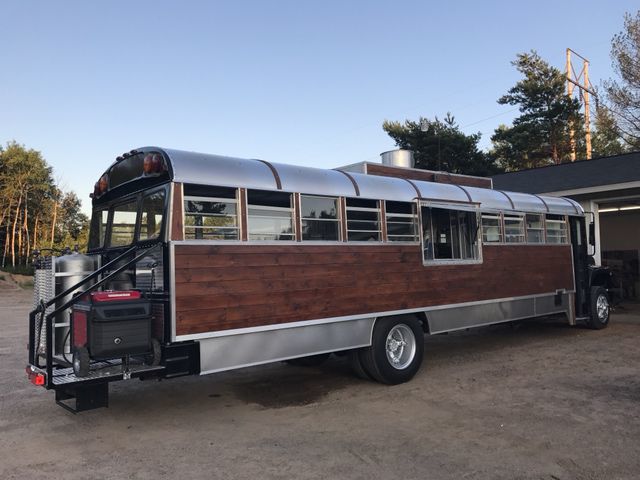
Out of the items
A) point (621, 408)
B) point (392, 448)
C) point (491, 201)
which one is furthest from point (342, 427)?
point (491, 201)

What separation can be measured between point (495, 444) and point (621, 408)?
6.39 ft

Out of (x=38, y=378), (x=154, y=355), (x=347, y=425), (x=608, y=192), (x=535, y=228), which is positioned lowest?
(x=347, y=425)

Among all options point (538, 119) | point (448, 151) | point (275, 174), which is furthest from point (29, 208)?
point (275, 174)

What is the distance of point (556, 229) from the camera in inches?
400

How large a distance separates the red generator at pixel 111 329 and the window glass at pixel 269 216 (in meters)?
1.38

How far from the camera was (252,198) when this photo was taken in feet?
18.3

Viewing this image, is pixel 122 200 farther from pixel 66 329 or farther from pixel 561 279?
pixel 561 279

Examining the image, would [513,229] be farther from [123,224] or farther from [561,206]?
[123,224]

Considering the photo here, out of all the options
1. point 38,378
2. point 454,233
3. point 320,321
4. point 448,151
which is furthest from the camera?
point 448,151

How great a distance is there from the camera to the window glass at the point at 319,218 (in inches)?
239

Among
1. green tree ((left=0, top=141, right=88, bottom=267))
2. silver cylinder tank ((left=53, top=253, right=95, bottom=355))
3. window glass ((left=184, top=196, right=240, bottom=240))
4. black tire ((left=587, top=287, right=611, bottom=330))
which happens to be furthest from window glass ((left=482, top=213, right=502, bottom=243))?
green tree ((left=0, top=141, right=88, bottom=267))

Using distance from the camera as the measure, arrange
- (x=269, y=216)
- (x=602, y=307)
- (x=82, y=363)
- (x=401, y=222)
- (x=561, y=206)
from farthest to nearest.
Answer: (x=602, y=307), (x=561, y=206), (x=401, y=222), (x=269, y=216), (x=82, y=363)

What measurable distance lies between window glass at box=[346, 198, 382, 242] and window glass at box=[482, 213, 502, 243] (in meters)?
2.42

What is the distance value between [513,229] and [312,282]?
15.3ft
